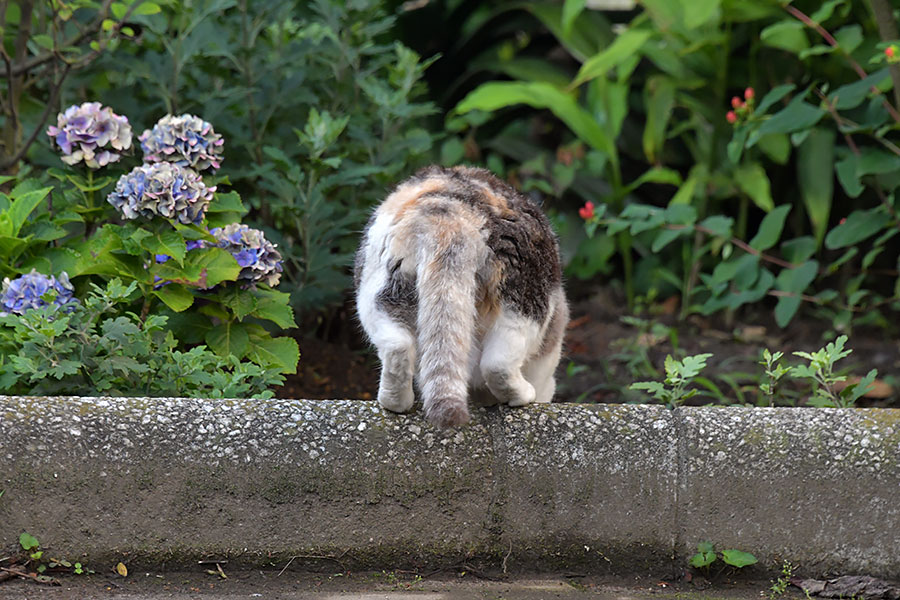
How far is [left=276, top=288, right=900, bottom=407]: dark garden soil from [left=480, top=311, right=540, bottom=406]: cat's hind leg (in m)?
1.21

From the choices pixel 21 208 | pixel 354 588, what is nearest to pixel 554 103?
pixel 21 208

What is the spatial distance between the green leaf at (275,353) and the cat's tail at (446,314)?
28.2 inches

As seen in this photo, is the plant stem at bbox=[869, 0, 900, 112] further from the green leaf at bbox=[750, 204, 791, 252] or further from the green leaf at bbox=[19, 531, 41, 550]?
the green leaf at bbox=[19, 531, 41, 550]

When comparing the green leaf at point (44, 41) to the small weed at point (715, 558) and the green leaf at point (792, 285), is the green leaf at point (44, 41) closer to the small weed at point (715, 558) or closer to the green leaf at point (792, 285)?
the small weed at point (715, 558)

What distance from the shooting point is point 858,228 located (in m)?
4.15

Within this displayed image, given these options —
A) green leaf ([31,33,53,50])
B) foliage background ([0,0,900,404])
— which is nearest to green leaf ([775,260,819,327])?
foliage background ([0,0,900,404])

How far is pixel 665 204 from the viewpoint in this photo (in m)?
5.89

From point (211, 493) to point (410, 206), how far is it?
2.85 feet

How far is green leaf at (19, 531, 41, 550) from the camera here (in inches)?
91.4

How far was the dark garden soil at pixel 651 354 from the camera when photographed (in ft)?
13.5

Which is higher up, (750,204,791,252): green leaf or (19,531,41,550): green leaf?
(750,204,791,252): green leaf

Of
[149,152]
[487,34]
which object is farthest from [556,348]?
[487,34]

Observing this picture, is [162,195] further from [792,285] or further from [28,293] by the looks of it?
[792,285]

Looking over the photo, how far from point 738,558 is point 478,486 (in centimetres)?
64
